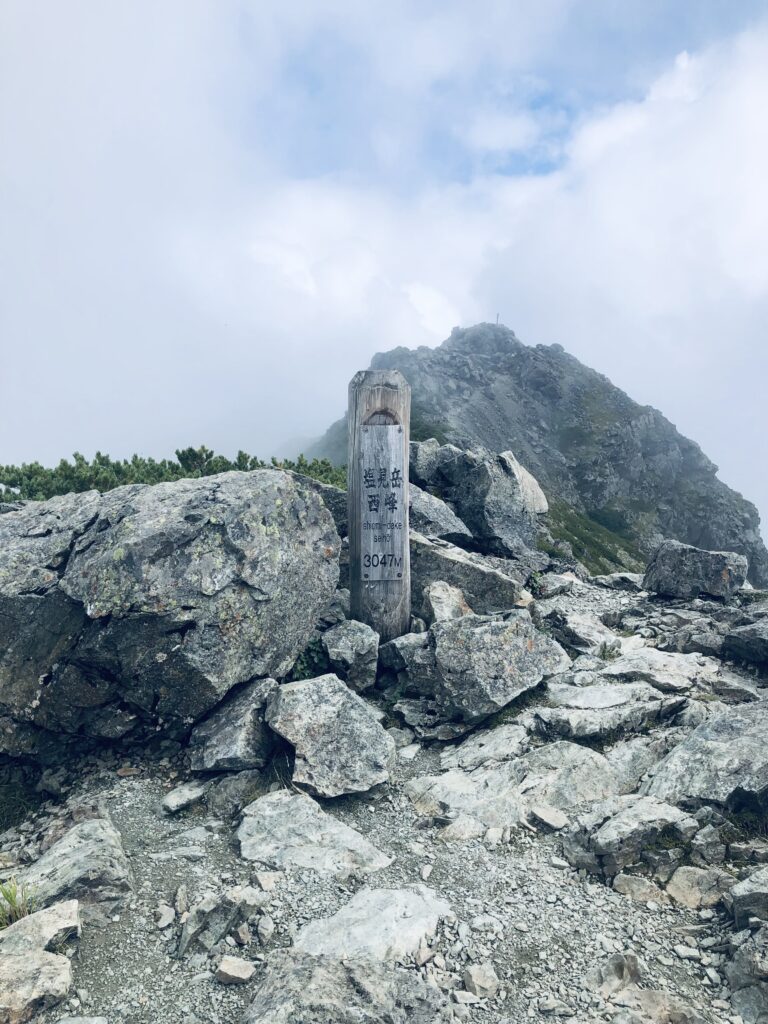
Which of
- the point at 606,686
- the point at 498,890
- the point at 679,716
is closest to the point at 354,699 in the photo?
the point at 498,890

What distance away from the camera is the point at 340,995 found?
16.7 ft

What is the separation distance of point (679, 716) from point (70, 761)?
873 centimetres

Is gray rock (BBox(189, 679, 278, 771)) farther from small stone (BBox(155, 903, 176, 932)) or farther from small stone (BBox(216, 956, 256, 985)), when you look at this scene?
small stone (BBox(216, 956, 256, 985))

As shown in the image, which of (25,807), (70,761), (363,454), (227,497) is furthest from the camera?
(363,454)

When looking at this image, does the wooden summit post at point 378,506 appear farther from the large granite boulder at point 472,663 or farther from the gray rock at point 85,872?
the gray rock at point 85,872

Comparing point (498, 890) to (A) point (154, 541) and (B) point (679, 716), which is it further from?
(A) point (154, 541)

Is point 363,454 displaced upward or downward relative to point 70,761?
upward

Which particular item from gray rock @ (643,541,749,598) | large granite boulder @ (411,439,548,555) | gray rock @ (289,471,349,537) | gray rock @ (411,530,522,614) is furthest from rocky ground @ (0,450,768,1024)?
large granite boulder @ (411,439,548,555)

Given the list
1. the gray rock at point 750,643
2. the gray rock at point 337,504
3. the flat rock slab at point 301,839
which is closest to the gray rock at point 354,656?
the flat rock slab at point 301,839

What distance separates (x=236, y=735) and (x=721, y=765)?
19.9 ft

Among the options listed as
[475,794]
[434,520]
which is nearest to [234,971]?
[475,794]

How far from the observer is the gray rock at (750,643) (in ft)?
36.4

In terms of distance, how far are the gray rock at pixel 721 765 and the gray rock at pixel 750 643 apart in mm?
2640

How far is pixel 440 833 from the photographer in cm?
778
